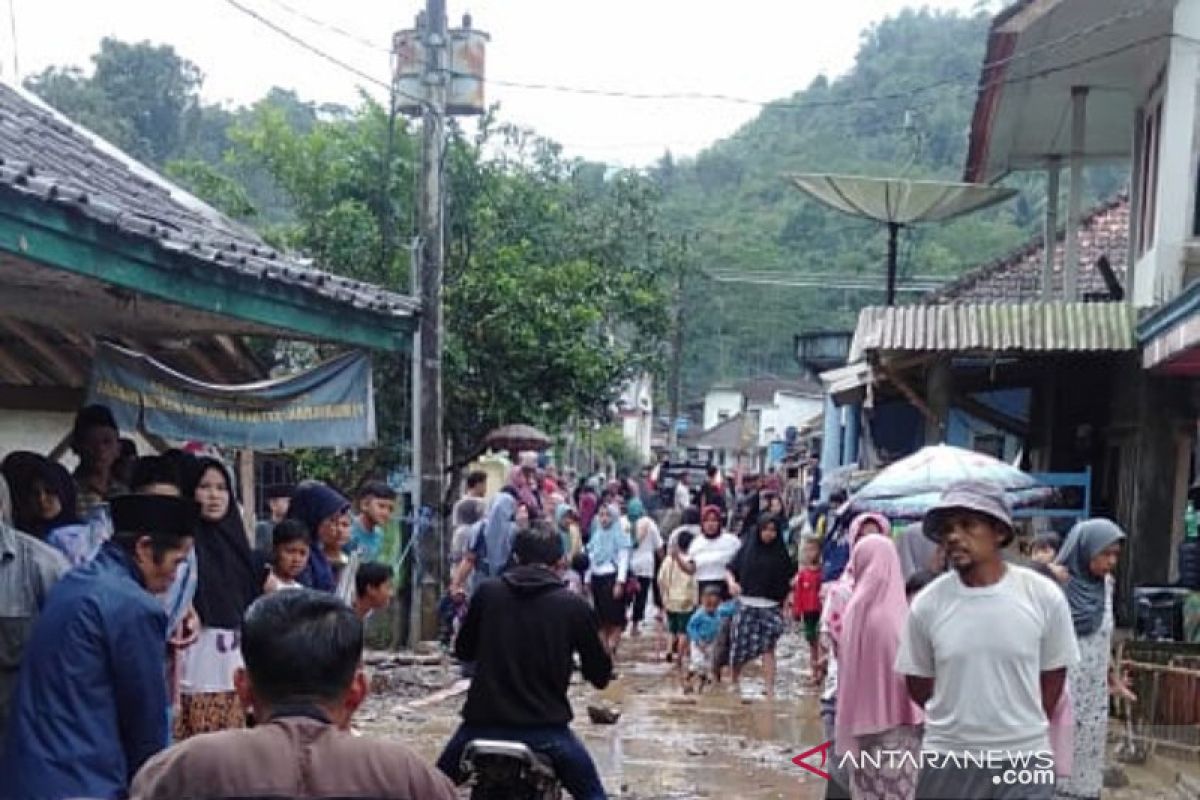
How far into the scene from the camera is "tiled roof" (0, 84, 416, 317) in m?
4.97

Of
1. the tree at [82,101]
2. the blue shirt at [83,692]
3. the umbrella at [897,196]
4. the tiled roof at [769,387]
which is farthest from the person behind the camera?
the tiled roof at [769,387]

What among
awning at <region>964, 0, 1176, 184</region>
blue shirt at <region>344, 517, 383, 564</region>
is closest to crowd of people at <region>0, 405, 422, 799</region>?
blue shirt at <region>344, 517, 383, 564</region>

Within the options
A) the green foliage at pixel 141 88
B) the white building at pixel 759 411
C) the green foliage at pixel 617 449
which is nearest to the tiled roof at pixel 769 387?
the white building at pixel 759 411

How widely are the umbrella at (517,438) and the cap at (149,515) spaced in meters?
13.5

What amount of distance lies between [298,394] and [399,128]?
40.7ft

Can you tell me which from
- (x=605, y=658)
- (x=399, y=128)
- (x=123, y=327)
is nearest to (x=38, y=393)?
(x=123, y=327)

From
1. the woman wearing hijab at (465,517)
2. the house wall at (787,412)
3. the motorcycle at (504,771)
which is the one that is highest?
the motorcycle at (504,771)

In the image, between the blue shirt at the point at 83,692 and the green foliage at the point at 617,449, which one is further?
the green foliage at the point at 617,449

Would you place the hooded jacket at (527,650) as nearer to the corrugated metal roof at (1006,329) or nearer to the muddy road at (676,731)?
the muddy road at (676,731)

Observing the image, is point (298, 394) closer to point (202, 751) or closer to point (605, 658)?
point (605, 658)

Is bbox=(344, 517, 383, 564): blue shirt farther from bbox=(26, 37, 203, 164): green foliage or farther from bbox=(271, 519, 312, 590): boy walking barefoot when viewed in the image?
bbox=(26, 37, 203, 164): green foliage

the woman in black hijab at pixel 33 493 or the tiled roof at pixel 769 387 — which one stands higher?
the woman in black hijab at pixel 33 493

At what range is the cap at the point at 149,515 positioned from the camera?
14.2 feet

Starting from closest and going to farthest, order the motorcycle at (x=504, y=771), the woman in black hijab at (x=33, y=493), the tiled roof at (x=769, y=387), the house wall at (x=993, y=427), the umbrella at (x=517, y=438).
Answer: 1. the motorcycle at (x=504, y=771)
2. the woman in black hijab at (x=33, y=493)
3. the house wall at (x=993, y=427)
4. the umbrella at (x=517, y=438)
5. the tiled roof at (x=769, y=387)
